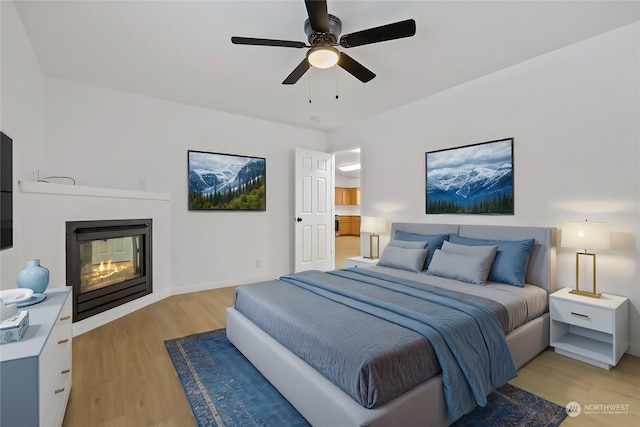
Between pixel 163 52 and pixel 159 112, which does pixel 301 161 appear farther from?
pixel 163 52

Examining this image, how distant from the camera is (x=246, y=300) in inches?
100

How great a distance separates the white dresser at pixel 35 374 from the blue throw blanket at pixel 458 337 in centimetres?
158

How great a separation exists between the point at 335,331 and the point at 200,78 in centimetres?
307

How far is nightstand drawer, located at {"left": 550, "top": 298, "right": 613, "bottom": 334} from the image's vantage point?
7.49ft

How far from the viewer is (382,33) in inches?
82.5

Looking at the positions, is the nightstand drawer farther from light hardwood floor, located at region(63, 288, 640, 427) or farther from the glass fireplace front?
the glass fireplace front

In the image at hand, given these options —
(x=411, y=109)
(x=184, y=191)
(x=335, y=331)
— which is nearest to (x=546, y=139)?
(x=411, y=109)

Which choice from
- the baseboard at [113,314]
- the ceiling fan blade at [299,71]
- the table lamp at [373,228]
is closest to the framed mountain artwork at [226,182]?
the baseboard at [113,314]

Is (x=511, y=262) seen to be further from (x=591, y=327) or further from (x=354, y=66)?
(x=354, y=66)

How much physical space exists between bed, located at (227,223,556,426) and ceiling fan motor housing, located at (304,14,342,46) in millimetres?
1891

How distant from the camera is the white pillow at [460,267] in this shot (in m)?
2.76

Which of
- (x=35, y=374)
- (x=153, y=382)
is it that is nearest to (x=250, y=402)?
(x=153, y=382)

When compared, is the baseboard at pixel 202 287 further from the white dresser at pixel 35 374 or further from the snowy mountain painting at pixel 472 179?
the snowy mountain painting at pixel 472 179

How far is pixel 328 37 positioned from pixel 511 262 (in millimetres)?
2451
